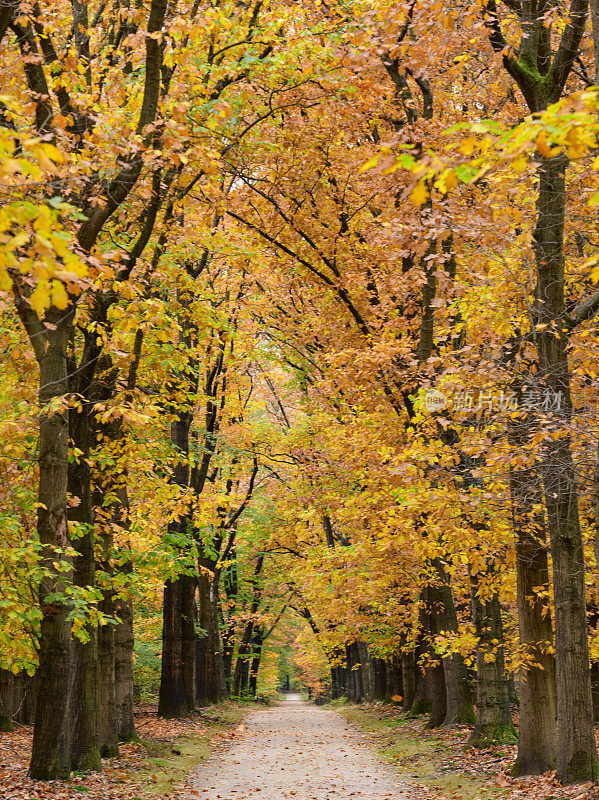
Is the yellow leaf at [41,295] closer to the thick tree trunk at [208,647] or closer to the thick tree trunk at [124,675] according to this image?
the thick tree trunk at [124,675]

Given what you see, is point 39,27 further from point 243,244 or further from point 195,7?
point 243,244

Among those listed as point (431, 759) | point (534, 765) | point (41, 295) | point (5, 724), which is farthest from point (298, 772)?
point (41, 295)

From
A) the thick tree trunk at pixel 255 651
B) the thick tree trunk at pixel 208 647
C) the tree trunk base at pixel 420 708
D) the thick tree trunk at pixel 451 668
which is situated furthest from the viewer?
the thick tree trunk at pixel 255 651

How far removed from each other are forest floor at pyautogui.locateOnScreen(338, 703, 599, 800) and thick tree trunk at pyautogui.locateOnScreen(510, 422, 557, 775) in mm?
355

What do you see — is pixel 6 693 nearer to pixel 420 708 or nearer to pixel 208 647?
pixel 208 647

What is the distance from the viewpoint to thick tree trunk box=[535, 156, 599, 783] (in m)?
8.68

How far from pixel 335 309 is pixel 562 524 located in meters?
10.6

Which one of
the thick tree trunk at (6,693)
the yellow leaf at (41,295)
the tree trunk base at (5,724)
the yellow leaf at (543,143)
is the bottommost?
the tree trunk base at (5,724)

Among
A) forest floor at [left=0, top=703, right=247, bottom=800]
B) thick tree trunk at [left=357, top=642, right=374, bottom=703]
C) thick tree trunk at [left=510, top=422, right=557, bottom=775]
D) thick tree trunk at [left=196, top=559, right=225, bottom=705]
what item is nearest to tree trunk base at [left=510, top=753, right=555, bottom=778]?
thick tree trunk at [left=510, top=422, right=557, bottom=775]

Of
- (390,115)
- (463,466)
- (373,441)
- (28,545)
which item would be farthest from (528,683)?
(390,115)

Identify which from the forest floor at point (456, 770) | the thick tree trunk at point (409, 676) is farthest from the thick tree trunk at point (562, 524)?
the thick tree trunk at point (409, 676)

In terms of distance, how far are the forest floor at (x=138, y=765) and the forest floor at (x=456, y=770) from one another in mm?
4093

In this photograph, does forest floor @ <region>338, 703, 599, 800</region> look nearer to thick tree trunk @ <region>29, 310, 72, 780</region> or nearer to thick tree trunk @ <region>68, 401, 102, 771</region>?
thick tree trunk @ <region>68, 401, 102, 771</region>

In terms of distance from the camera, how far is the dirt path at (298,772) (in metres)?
11.3
